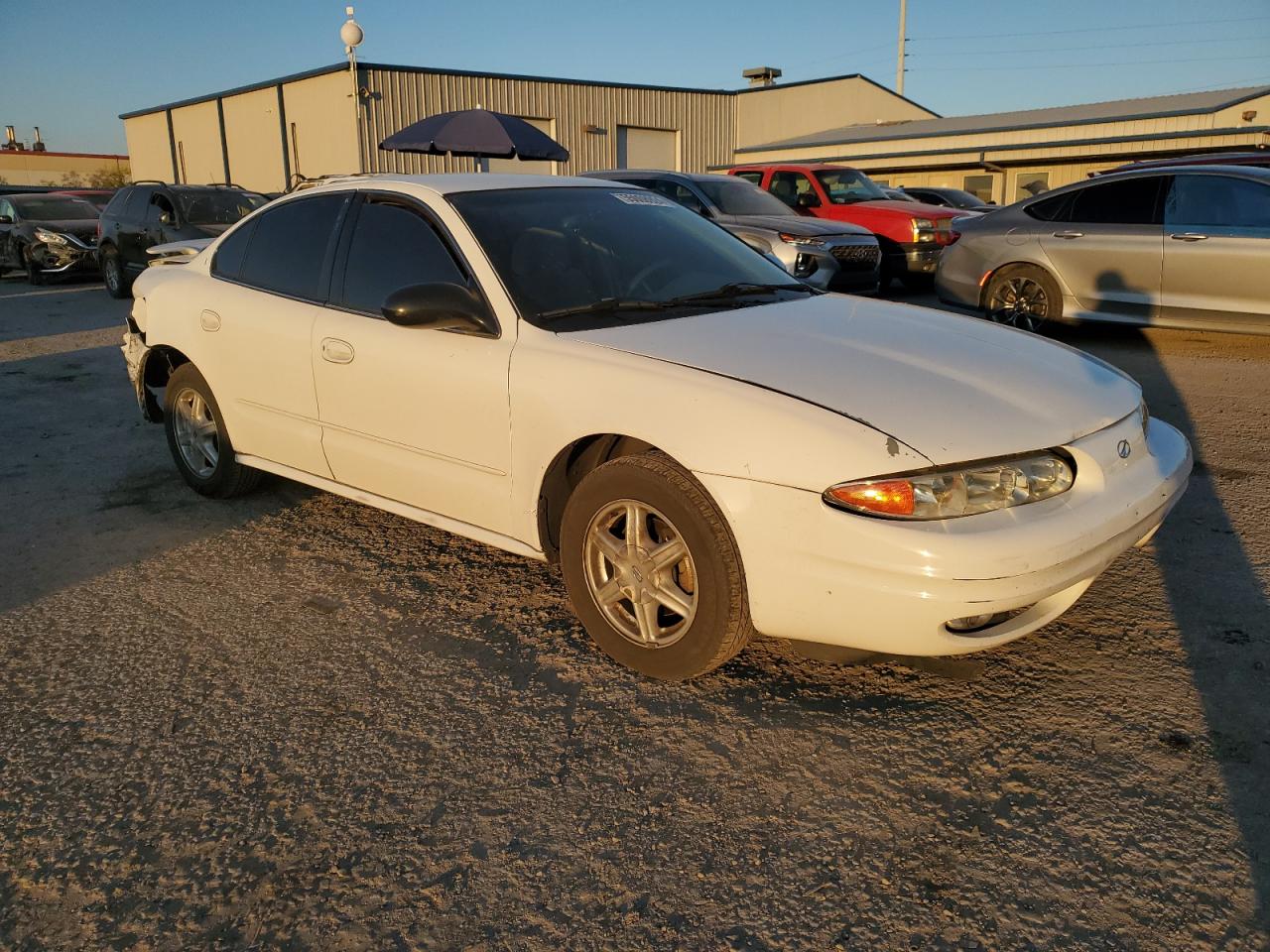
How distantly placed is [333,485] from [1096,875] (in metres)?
3.15

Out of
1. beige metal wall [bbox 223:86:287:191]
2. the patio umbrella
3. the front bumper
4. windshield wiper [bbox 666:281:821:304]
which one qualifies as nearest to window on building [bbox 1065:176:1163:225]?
windshield wiper [bbox 666:281:821:304]

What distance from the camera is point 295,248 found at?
4.44 metres

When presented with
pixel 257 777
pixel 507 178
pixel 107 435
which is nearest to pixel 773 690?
pixel 257 777

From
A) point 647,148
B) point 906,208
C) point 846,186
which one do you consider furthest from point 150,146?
point 906,208

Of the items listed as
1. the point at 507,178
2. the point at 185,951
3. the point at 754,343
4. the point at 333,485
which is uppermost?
the point at 507,178

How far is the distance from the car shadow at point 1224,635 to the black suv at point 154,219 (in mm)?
12441

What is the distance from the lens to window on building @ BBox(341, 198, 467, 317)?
3.83 m

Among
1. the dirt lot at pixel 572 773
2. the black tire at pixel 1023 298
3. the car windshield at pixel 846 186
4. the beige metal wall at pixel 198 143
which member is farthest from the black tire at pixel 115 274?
the beige metal wall at pixel 198 143

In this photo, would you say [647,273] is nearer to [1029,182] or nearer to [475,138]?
[475,138]

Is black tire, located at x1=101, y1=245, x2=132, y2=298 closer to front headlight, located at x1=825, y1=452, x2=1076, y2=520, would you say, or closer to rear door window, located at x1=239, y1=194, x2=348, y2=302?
rear door window, located at x1=239, y1=194, x2=348, y2=302

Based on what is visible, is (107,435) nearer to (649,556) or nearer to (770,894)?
(649,556)

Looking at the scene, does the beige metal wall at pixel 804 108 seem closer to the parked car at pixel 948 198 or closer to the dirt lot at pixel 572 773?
the parked car at pixel 948 198

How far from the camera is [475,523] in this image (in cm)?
366

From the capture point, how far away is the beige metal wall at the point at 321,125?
2755cm
